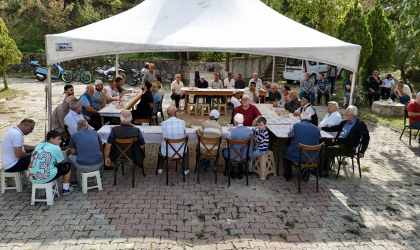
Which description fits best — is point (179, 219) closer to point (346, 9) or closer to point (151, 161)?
point (151, 161)

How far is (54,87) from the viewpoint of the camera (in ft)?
52.4

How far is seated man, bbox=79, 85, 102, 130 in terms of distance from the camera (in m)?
7.74

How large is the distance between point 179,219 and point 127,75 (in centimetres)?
1541

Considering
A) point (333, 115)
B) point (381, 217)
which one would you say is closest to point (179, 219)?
point (381, 217)

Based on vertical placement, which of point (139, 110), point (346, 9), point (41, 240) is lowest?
point (41, 240)

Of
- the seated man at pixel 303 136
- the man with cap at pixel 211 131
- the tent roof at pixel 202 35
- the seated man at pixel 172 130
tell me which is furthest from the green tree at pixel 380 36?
the seated man at pixel 172 130

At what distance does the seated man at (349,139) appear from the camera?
20.3 feet

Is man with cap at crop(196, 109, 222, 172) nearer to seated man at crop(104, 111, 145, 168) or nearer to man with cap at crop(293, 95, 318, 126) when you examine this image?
seated man at crop(104, 111, 145, 168)

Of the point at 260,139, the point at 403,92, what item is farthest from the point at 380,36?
the point at 260,139

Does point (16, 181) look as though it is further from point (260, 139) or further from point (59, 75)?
point (59, 75)

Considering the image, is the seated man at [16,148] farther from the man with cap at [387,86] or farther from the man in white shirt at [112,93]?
the man with cap at [387,86]

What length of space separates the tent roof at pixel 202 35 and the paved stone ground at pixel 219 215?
2.33 meters

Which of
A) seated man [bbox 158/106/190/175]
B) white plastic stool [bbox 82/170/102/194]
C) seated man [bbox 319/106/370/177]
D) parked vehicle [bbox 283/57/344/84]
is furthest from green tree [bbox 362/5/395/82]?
white plastic stool [bbox 82/170/102/194]

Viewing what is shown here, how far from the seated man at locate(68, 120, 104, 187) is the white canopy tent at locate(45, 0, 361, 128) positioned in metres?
1.51
